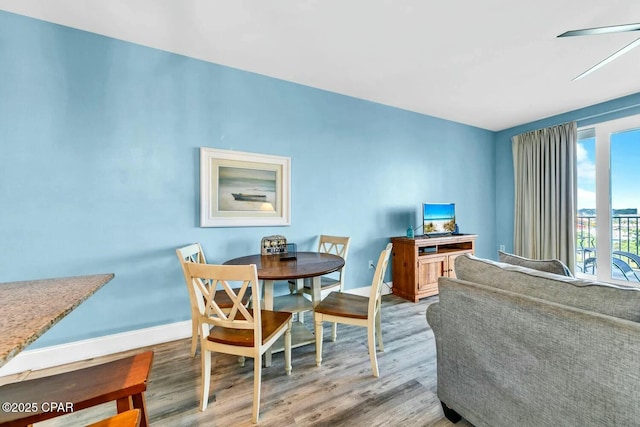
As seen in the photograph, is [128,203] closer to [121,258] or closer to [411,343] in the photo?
[121,258]

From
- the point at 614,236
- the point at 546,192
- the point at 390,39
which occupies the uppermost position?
the point at 390,39

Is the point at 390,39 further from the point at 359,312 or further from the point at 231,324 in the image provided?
the point at 231,324

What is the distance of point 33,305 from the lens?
772mm

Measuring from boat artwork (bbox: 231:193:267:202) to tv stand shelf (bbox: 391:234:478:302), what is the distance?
6.09 ft

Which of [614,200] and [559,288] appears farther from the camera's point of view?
[614,200]

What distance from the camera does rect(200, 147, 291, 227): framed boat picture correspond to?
249 centimetres

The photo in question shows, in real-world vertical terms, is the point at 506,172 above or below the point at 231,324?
above

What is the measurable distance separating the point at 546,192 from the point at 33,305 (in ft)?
17.6

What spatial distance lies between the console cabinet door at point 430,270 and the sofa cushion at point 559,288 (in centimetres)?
186

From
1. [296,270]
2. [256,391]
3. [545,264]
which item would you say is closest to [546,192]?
[545,264]

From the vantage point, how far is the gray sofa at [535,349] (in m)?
0.87

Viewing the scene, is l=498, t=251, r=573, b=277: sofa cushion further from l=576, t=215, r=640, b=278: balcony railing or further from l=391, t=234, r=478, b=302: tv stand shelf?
l=576, t=215, r=640, b=278: balcony railing

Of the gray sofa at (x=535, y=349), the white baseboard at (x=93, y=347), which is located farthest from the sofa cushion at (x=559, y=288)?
the white baseboard at (x=93, y=347)

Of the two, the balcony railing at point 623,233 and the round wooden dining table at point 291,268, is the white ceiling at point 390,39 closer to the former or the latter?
the balcony railing at point 623,233
